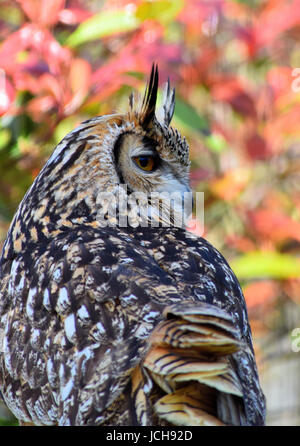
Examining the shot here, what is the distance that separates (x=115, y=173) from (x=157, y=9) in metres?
0.79

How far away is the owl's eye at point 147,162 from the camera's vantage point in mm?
2492

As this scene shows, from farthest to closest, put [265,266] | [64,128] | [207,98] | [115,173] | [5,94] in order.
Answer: [207,98] → [265,266] → [64,128] → [5,94] → [115,173]

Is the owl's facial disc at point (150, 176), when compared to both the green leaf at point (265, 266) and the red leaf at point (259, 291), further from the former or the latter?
the red leaf at point (259, 291)

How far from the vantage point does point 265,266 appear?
3.37m

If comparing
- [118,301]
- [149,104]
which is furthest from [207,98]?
[118,301]

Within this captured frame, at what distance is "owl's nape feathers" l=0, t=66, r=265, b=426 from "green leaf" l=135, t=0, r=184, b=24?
339 mm

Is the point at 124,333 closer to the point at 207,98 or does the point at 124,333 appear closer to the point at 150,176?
the point at 150,176

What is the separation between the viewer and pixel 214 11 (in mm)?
3168

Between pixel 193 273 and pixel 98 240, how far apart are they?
32cm

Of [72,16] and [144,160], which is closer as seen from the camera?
[144,160]

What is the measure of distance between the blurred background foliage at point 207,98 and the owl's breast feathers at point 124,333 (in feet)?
2.59
